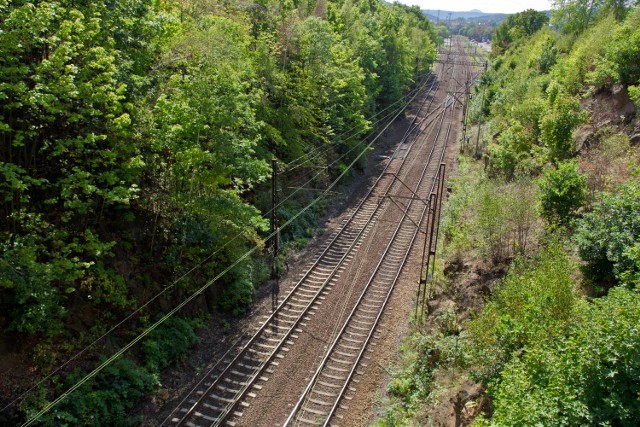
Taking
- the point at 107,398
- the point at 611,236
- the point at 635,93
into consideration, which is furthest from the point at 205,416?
the point at 635,93

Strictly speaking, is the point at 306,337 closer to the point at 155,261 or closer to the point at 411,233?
the point at 155,261

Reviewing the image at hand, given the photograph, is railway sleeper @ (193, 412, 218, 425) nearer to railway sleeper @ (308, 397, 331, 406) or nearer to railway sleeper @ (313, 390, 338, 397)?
railway sleeper @ (308, 397, 331, 406)

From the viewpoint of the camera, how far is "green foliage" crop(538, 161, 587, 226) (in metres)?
16.4

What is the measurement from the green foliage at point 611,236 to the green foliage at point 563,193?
7.92 ft

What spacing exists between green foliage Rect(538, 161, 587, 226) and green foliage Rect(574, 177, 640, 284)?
2413 millimetres

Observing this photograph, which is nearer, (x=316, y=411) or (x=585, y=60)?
(x=316, y=411)

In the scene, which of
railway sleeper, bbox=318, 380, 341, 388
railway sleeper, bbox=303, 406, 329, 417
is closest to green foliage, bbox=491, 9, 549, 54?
railway sleeper, bbox=318, 380, 341, 388

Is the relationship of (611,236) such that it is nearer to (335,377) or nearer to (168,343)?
(335,377)

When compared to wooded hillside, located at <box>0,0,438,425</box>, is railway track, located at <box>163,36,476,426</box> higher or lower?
lower

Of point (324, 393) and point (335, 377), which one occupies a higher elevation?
point (335, 377)

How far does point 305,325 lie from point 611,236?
11.0 metres

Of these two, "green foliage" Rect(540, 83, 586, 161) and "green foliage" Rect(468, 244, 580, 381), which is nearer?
"green foliage" Rect(468, 244, 580, 381)

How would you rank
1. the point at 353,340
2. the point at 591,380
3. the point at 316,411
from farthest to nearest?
the point at 353,340 < the point at 316,411 < the point at 591,380

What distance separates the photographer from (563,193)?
16391mm
